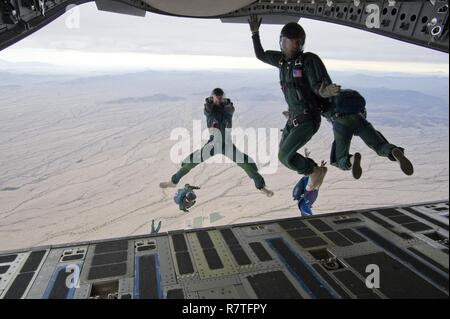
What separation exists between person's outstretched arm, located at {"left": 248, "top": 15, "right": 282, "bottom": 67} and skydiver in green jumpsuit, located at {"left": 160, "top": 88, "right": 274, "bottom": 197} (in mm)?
1205

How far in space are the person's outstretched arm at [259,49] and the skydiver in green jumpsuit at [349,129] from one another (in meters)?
1.11

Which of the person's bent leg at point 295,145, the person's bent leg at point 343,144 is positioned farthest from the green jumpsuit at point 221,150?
the person's bent leg at point 343,144

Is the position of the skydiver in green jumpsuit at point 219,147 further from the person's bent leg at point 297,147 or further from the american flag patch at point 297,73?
the american flag patch at point 297,73

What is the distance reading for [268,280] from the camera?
213 inches

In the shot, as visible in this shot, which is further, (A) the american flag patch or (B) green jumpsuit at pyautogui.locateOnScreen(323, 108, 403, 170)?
(B) green jumpsuit at pyautogui.locateOnScreen(323, 108, 403, 170)

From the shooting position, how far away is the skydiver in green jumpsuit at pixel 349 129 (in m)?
4.77

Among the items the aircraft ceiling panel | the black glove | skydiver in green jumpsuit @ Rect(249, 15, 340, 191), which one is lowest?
skydiver in green jumpsuit @ Rect(249, 15, 340, 191)

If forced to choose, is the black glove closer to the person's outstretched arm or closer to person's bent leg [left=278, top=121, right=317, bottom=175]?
the person's outstretched arm

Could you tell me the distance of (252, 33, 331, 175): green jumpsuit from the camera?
14.7 ft

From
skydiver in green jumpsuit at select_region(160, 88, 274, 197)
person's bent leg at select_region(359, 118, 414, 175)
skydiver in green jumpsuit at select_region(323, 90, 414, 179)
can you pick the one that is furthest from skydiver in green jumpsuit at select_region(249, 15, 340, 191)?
skydiver in green jumpsuit at select_region(160, 88, 274, 197)

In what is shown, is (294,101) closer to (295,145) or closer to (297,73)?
(297,73)

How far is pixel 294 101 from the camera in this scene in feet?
15.6
